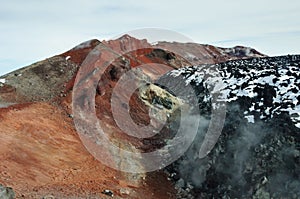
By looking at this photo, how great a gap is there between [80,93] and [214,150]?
10846 mm

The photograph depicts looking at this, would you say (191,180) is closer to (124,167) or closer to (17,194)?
(124,167)

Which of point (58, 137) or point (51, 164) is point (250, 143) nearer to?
point (51, 164)

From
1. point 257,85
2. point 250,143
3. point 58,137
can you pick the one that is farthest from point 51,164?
point 257,85

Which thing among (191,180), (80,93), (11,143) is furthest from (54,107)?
(191,180)

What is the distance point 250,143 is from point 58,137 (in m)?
11.6

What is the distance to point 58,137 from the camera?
79.8 feet

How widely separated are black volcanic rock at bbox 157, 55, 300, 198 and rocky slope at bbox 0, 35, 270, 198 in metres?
2.28

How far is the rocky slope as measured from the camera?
20016mm

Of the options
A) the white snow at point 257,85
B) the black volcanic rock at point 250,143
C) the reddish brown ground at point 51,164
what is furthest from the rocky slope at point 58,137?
the white snow at point 257,85

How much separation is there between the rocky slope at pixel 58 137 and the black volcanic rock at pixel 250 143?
7.49 feet

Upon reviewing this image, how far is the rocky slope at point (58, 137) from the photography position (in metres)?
20.0

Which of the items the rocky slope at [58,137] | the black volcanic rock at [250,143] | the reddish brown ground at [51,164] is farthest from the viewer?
the black volcanic rock at [250,143]

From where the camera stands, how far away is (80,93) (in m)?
29.4

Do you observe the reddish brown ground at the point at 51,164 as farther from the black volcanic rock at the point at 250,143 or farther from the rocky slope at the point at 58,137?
the black volcanic rock at the point at 250,143
